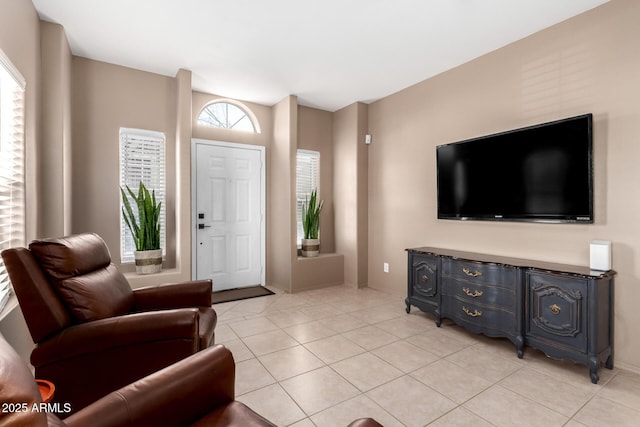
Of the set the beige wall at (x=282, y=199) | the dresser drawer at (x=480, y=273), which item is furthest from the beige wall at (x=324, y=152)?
the dresser drawer at (x=480, y=273)

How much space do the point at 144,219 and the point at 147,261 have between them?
460mm

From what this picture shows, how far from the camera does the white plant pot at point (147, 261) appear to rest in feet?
11.2

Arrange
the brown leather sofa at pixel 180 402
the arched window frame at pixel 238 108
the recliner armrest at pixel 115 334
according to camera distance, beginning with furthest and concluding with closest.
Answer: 1. the arched window frame at pixel 238 108
2. the recliner armrest at pixel 115 334
3. the brown leather sofa at pixel 180 402

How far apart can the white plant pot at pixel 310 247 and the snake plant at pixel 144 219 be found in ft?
6.38

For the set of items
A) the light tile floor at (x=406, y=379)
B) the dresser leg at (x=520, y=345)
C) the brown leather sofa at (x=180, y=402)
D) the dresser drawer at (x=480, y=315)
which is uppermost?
the brown leather sofa at (x=180, y=402)

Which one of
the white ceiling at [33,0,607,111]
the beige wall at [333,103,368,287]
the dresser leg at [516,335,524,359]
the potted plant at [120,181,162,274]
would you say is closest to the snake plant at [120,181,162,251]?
the potted plant at [120,181,162,274]

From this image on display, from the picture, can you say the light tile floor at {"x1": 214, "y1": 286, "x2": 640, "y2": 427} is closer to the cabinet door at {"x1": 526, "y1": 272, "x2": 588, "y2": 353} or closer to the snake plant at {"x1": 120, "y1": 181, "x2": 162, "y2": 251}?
the cabinet door at {"x1": 526, "y1": 272, "x2": 588, "y2": 353}

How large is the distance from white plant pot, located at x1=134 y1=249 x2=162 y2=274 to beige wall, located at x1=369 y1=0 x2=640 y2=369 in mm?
2901

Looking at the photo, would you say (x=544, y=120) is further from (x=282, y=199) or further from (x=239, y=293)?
(x=239, y=293)

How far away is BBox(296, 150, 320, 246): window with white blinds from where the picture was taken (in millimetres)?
4812

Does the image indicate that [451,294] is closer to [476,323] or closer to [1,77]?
[476,323]

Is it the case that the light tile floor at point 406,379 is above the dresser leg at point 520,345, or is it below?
below

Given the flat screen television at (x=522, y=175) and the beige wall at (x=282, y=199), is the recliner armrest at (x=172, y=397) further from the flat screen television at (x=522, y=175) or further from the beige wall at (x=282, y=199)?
the beige wall at (x=282, y=199)

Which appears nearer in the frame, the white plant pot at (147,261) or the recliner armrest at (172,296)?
the recliner armrest at (172,296)
